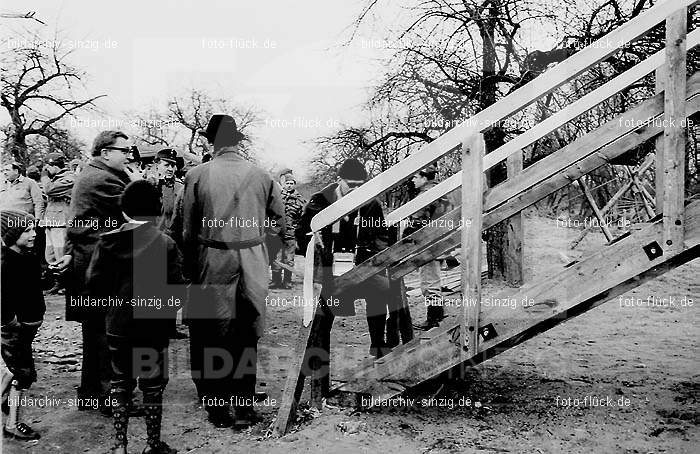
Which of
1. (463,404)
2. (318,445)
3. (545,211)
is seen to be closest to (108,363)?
(318,445)

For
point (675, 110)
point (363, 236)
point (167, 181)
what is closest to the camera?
point (675, 110)

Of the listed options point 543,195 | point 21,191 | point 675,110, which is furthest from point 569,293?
point 21,191

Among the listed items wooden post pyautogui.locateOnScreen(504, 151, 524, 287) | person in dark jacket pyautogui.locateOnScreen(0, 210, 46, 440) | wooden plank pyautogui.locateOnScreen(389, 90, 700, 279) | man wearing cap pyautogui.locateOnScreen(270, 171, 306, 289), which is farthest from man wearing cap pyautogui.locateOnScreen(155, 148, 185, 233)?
wooden post pyautogui.locateOnScreen(504, 151, 524, 287)

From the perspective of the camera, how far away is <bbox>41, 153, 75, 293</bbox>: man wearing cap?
27.8ft

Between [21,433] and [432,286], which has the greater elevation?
[432,286]

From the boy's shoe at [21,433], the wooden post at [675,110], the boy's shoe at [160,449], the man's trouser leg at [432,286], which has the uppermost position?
the wooden post at [675,110]

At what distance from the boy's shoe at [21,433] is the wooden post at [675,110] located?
3.82m

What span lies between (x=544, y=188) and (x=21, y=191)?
6654mm

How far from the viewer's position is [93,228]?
13.2ft

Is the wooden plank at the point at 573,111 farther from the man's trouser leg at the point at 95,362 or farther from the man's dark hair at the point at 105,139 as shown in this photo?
the man's trouser leg at the point at 95,362

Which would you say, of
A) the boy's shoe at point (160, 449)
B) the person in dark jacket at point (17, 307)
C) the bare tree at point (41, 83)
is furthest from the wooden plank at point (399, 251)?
the bare tree at point (41, 83)

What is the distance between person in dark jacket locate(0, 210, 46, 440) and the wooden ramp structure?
157 centimetres

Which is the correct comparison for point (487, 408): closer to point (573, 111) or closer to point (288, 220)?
point (573, 111)

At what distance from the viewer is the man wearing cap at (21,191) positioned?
7876 millimetres
